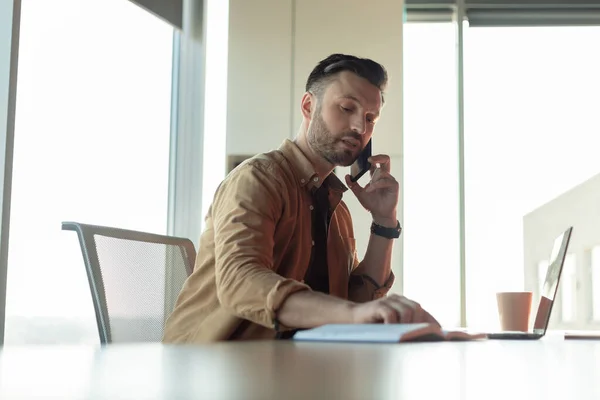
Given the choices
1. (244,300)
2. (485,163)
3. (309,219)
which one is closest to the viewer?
(244,300)

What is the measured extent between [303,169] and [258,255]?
0.45 m

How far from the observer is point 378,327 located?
111 cm

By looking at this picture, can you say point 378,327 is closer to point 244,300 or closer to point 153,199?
point 244,300

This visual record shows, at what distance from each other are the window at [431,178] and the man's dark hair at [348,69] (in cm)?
187

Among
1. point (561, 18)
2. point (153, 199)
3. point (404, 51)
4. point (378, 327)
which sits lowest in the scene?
point (378, 327)

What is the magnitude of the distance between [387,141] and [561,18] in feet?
4.79

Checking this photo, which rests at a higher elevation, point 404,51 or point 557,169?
point 404,51

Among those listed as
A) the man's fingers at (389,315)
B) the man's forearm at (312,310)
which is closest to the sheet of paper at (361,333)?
the man's fingers at (389,315)

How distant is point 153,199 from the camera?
12.9 feet

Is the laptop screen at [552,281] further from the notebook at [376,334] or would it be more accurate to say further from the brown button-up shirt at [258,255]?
the notebook at [376,334]

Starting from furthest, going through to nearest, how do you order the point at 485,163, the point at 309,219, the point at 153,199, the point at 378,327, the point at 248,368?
the point at 485,163, the point at 153,199, the point at 309,219, the point at 378,327, the point at 248,368

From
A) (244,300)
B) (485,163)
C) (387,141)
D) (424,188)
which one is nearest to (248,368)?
(244,300)

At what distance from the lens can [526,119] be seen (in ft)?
14.9

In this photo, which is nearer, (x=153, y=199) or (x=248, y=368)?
(x=248, y=368)
